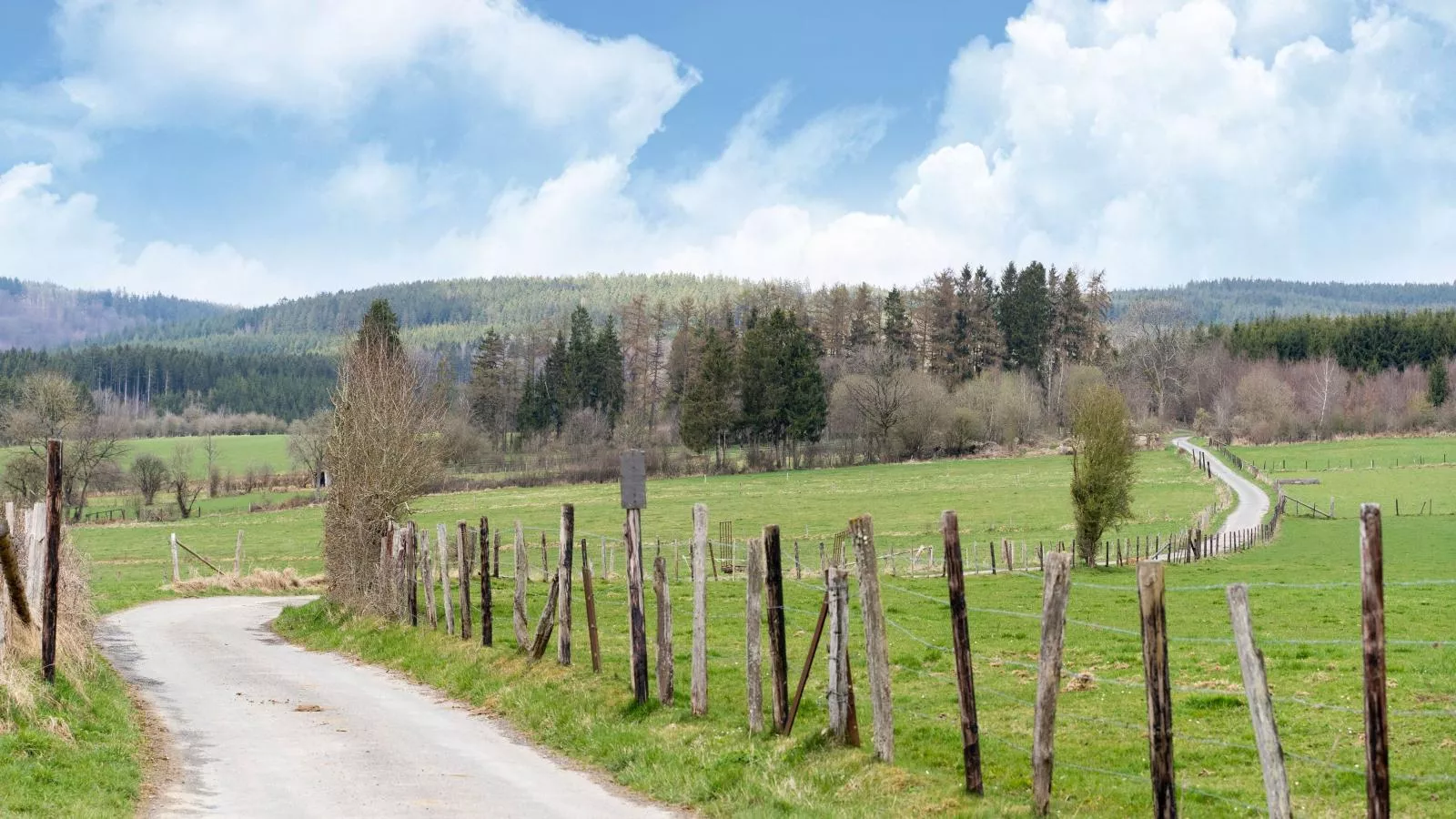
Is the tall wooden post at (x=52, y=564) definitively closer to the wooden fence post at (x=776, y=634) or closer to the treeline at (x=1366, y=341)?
the wooden fence post at (x=776, y=634)

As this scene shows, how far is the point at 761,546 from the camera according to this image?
49.2 feet

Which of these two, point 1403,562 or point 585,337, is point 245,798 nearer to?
point 1403,562

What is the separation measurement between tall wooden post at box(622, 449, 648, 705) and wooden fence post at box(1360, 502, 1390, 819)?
9.86 metres

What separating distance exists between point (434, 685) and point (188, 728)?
180 inches

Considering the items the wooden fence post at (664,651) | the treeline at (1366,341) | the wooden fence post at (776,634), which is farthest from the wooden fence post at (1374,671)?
the treeline at (1366,341)

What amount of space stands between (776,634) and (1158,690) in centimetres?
552

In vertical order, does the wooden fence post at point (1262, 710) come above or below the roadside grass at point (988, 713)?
above

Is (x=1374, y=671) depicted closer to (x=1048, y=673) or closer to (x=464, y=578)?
(x=1048, y=673)

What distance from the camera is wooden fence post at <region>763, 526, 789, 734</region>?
556 inches

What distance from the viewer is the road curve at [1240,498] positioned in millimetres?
70375

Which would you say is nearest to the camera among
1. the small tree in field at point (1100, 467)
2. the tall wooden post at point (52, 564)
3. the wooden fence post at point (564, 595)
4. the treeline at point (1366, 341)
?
the tall wooden post at point (52, 564)

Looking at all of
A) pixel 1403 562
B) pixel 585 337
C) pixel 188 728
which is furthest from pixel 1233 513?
pixel 585 337

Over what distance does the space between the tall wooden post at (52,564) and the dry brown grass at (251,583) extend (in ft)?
93.6

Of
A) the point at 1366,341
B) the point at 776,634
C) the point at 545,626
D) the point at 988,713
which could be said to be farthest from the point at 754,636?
the point at 1366,341
